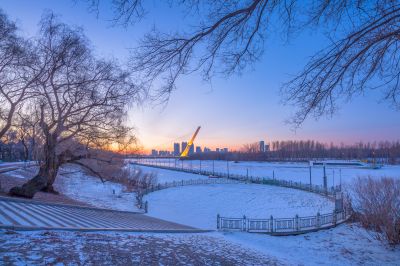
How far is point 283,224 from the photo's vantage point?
56.0 feet

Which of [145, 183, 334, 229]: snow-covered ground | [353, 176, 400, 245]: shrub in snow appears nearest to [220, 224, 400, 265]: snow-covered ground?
[353, 176, 400, 245]: shrub in snow

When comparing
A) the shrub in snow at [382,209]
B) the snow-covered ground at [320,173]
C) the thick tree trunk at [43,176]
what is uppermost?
the thick tree trunk at [43,176]

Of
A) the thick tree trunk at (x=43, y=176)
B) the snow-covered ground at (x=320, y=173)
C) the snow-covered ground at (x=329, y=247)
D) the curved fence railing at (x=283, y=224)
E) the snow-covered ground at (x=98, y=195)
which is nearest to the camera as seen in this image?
the snow-covered ground at (x=329, y=247)

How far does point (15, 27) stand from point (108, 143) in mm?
6897

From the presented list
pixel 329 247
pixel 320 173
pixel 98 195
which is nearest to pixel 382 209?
pixel 329 247

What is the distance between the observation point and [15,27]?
10945mm

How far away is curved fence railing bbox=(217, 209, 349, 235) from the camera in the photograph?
1630 centimetres

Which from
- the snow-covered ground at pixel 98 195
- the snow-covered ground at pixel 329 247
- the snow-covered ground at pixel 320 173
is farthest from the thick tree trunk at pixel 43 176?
the snow-covered ground at pixel 320 173

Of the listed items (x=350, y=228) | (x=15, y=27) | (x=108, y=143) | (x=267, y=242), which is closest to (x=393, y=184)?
(x=350, y=228)

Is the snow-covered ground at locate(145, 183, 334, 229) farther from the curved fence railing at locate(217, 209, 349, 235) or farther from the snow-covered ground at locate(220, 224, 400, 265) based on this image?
the snow-covered ground at locate(220, 224, 400, 265)

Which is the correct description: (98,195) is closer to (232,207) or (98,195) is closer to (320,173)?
(232,207)

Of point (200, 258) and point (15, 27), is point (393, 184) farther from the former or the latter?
point (15, 27)

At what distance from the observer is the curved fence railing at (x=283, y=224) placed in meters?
16.3

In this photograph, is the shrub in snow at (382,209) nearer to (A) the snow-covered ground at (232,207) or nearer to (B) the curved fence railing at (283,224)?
(B) the curved fence railing at (283,224)
